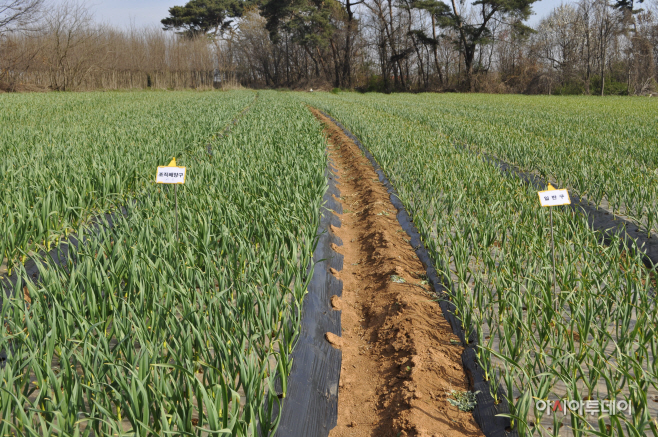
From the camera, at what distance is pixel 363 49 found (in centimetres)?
4041

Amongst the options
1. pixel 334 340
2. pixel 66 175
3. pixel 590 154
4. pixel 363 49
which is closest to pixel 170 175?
pixel 334 340

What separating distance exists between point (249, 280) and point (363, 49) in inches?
1639

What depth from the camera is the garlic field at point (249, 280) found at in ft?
4.54

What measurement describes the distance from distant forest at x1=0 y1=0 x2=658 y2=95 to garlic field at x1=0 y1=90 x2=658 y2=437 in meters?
23.9

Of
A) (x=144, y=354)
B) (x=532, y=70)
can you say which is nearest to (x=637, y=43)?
(x=532, y=70)

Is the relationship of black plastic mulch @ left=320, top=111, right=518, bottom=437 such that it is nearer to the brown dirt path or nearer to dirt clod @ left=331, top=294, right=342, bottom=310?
the brown dirt path

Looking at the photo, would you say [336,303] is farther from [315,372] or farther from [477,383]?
[477,383]

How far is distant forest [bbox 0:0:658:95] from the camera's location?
26.3m

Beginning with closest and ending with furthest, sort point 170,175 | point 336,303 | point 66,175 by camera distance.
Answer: point 170,175 < point 336,303 < point 66,175

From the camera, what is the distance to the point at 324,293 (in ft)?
8.86

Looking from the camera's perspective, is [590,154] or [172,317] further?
[590,154]

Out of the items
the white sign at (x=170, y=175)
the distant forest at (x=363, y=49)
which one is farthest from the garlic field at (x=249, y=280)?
the distant forest at (x=363, y=49)

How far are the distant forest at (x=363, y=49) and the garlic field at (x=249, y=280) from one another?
23883mm

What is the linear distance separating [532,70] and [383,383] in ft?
120
